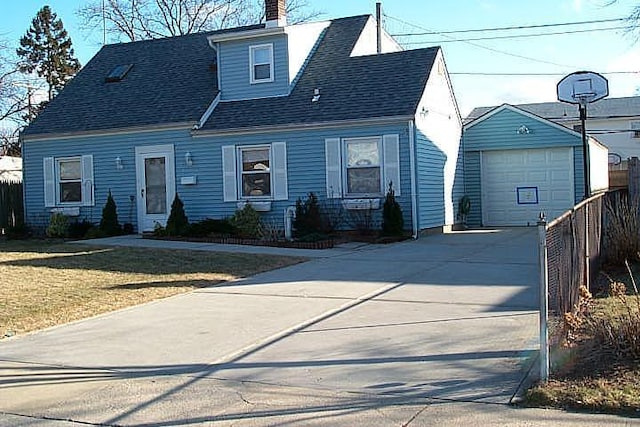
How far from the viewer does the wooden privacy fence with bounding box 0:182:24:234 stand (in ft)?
78.6

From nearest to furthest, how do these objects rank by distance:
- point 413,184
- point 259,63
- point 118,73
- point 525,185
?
1. point 413,184
2. point 259,63
3. point 525,185
4. point 118,73

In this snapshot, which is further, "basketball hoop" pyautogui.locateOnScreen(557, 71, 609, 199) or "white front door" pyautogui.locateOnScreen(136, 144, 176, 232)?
"white front door" pyautogui.locateOnScreen(136, 144, 176, 232)

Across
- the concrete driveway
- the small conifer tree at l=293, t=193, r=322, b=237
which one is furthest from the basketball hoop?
the concrete driveway

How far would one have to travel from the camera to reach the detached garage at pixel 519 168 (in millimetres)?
22531

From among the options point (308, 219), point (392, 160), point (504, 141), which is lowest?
point (308, 219)

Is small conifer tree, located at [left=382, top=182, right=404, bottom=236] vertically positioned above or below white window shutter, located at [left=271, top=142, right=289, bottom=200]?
below

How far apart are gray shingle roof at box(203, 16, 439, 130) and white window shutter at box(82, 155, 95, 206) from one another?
13.9ft

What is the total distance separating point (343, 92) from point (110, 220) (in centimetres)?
749

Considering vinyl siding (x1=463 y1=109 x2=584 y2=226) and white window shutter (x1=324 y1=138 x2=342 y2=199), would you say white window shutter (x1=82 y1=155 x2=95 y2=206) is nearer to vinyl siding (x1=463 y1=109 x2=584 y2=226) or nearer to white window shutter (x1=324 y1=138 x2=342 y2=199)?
white window shutter (x1=324 y1=138 x2=342 y2=199)

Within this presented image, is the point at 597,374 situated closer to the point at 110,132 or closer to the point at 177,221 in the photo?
the point at 177,221

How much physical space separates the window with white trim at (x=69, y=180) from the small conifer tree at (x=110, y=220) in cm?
179

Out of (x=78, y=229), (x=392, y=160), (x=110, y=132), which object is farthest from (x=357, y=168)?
(x=78, y=229)

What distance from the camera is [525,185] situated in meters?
23.2

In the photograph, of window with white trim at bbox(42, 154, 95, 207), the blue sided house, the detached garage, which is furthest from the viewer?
window with white trim at bbox(42, 154, 95, 207)
